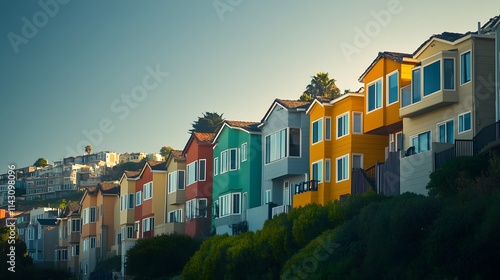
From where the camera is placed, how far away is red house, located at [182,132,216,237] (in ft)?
238

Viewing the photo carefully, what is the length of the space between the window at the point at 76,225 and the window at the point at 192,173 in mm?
38538

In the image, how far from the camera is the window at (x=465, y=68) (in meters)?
42.5

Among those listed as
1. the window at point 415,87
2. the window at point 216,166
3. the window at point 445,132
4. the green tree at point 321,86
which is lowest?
the window at point 445,132

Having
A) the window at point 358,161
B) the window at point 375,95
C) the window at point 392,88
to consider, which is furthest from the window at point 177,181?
the window at point 392,88

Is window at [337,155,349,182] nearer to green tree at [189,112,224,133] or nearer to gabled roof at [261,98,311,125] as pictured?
gabled roof at [261,98,311,125]

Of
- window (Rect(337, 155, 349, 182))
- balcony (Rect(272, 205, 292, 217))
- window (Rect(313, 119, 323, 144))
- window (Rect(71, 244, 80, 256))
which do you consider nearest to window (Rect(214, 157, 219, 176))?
balcony (Rect(272, 205, 292, 217))

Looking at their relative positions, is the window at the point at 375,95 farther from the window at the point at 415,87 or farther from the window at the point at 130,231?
the window at the point at 130,231

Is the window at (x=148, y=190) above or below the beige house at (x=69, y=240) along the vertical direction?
above

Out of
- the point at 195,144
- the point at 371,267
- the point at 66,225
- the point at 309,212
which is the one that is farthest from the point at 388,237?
the point at 66,225

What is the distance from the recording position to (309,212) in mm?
43031

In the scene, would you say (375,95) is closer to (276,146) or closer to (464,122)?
(464,122)

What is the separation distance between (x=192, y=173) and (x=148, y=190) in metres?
11.9

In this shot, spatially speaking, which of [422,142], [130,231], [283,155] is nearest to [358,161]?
[422,142]

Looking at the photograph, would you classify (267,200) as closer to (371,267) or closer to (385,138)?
(385,138)
